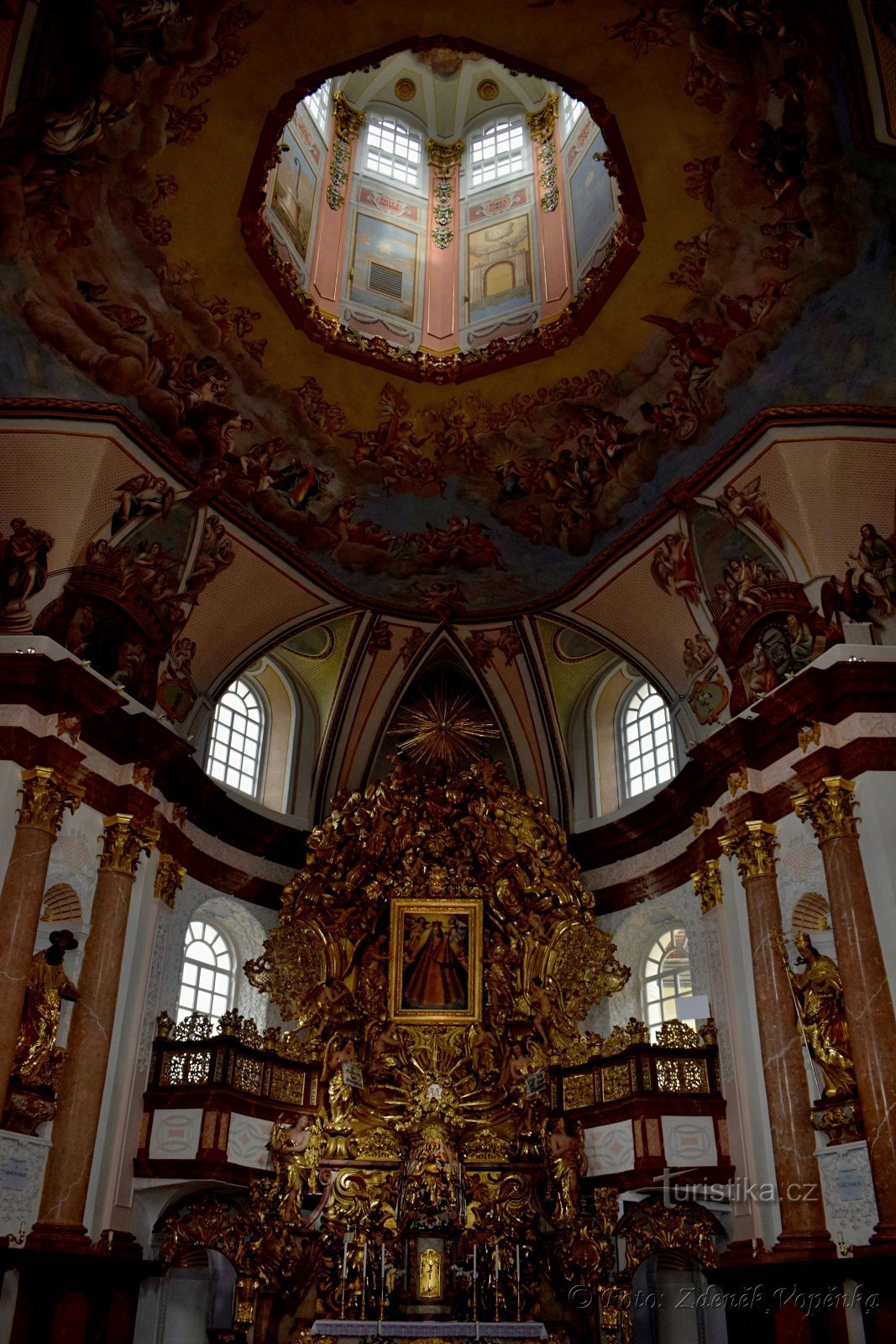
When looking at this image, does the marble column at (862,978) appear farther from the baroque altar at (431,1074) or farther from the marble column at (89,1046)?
the marble column at (89,1046)

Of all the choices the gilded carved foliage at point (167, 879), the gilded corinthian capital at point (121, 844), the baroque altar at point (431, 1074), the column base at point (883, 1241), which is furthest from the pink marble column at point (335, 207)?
the column base at point (883, 1241)

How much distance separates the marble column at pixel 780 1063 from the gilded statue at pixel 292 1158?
255 inches

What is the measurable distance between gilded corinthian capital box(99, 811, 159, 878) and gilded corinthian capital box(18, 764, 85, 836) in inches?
47.9

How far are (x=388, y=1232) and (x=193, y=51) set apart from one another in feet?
52.9

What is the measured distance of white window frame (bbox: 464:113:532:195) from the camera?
2066 cm

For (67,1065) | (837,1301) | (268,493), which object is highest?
(268,493)

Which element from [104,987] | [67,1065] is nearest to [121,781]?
[104,987]

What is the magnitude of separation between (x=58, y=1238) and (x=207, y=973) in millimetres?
5604

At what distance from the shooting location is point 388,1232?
15836mm

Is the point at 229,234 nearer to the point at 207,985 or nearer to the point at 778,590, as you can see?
the point at 778,590

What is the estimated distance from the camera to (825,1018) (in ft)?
45.0

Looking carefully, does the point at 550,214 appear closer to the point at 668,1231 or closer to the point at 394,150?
the point at 394,150

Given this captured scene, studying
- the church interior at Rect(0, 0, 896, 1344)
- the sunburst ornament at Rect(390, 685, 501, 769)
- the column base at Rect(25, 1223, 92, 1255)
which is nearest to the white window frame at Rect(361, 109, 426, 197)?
the church interior at Rect(0, 0, 896, 1344)

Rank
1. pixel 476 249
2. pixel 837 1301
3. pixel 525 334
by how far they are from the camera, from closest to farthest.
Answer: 1. pixel 837 1301
2. pixel 525 334
3. pixel 476 249
